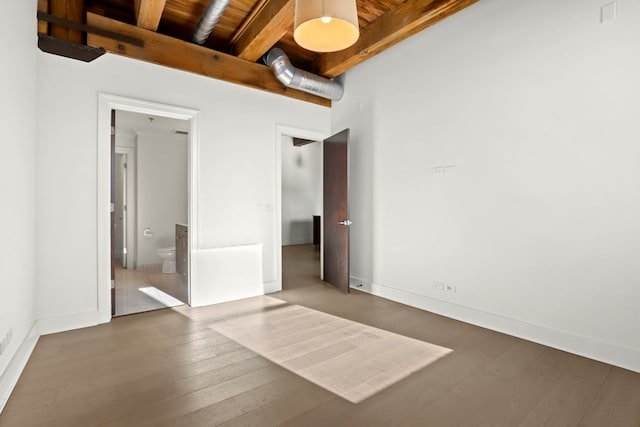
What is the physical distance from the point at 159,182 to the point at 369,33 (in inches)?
190

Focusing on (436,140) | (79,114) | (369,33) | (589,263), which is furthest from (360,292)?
(79,114)

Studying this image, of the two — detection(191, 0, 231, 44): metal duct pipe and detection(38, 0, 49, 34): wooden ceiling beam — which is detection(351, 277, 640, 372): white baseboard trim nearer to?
detection(191, 0, 231, 44): metal duct pipe

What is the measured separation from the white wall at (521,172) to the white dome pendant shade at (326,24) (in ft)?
5.59

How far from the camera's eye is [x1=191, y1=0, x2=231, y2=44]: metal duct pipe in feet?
9.47

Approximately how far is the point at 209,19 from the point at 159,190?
4.11m

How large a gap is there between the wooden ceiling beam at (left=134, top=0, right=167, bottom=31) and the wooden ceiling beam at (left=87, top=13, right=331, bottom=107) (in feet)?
0.32

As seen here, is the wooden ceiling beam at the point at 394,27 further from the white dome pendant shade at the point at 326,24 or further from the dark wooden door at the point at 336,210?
the white dome pendant shade at the point at 326,24

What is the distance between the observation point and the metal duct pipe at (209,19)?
289cm

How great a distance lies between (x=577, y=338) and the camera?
98.1 inches

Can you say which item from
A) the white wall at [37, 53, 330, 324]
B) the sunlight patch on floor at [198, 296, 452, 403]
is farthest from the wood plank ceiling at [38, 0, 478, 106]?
the sunlight patch on floor at [198, 296, 452, 403]

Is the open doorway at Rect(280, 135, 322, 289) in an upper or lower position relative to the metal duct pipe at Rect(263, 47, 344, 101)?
lower

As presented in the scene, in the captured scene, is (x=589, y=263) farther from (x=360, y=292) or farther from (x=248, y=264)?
(x=248, y=264)

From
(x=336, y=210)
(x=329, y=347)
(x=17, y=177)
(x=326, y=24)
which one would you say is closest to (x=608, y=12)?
(x=326, y=24)

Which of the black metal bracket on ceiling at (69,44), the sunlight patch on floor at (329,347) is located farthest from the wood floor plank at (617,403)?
the black metal bracket on ceiling at (69,44)
